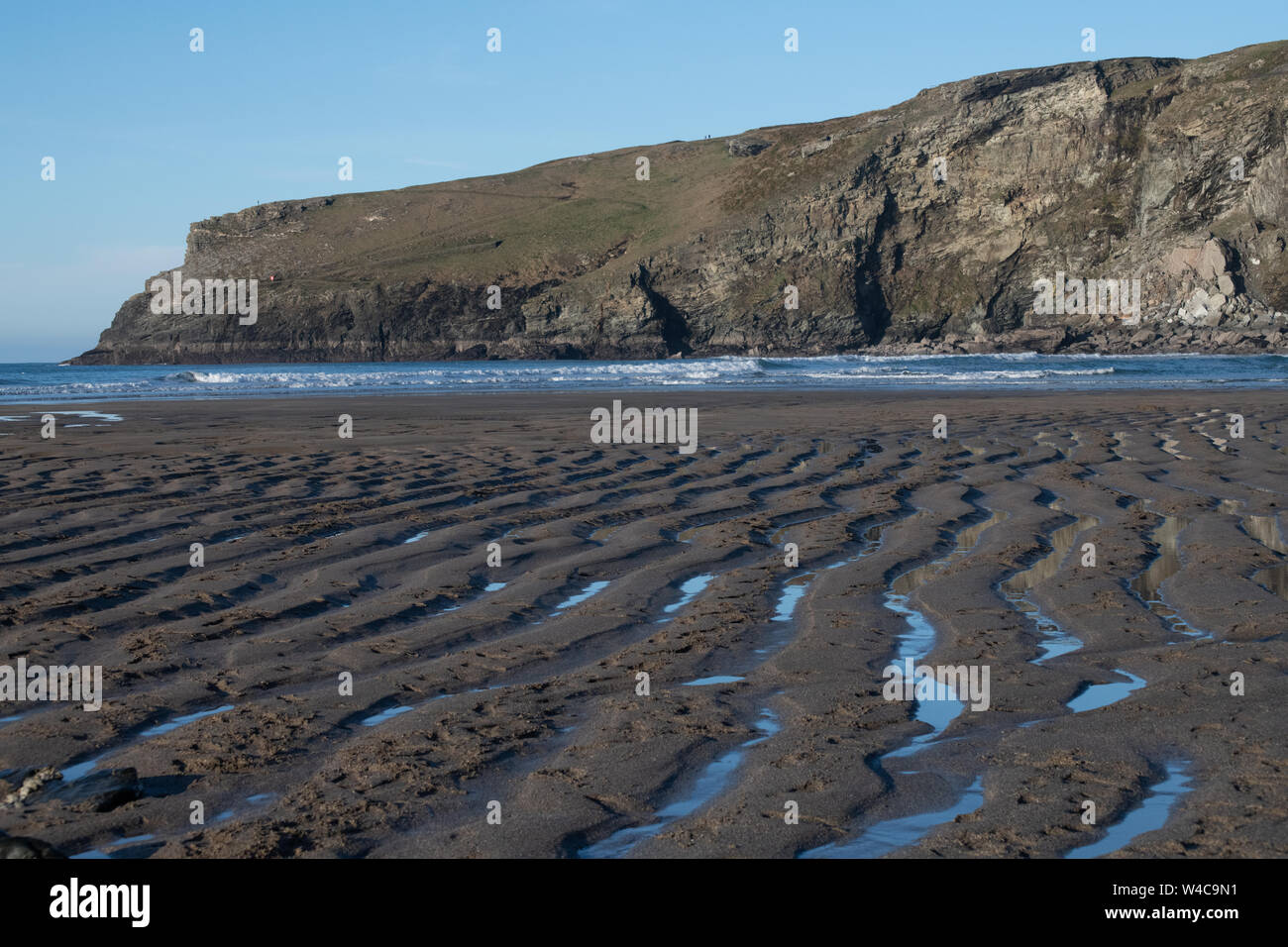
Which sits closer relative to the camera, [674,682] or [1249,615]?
[674,682]

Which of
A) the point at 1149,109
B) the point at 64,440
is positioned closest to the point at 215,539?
the point at 64,440

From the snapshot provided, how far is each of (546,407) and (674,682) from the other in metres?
19.0

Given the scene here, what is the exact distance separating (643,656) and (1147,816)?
2.63m

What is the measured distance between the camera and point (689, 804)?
3.84 m

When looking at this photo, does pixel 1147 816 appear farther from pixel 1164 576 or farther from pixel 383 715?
pixel 1164 576

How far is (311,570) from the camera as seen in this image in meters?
7.53

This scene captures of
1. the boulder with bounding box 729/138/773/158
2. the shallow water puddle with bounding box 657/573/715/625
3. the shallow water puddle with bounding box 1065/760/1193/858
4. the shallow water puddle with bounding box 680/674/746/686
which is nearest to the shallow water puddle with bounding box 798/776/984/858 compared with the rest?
the shallow water puddle with bounding box 1065/760/1193/858

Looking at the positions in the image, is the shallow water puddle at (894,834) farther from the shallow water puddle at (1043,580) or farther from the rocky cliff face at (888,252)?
the rocky cliff face at (888,252)

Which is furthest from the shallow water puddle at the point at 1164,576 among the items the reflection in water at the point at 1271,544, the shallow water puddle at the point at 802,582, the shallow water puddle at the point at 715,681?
the shallow water puddle at the point at 715,681

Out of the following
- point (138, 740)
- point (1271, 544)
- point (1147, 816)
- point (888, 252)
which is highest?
point (888, 252)

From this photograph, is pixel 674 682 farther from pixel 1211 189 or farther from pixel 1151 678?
pixel 1211 189

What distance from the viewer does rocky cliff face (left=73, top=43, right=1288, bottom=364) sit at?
8088 centimetres

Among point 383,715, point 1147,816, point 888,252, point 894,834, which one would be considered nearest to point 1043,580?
point 1147,816

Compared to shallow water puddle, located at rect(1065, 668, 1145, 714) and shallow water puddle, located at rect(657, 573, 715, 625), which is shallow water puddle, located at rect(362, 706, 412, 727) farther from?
shallow water puddle, located at rect(1065, 668, 1145, 714)
